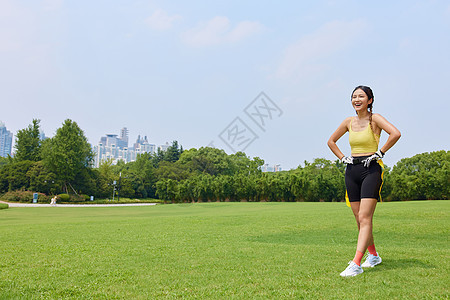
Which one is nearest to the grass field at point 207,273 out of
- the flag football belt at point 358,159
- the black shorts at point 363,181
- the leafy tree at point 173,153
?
the black shorts at point 363,181

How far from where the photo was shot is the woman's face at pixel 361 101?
4457 mm

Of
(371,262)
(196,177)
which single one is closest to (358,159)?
(371,262)

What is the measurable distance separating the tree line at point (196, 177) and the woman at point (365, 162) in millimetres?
26194

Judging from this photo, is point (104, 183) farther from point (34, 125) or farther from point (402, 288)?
point (402, 288)

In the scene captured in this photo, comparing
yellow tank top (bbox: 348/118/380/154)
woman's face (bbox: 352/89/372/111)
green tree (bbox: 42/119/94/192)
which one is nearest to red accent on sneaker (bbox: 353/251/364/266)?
yellow tank top (bbox: 348/118/380/154)

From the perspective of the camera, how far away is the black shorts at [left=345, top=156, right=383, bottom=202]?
4.14m

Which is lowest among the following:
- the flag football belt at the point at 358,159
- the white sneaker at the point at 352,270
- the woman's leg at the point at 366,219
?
the white sneaker at the point at 352,270

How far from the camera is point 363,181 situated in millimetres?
4230

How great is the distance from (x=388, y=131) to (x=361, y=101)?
1.79 feet

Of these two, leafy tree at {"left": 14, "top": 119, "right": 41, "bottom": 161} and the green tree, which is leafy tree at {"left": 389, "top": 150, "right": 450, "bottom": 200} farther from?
leafy tree at {"left": 14, "top": 119, "right": 41, "bottom": 161}

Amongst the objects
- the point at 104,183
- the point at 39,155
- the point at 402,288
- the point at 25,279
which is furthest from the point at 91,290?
the point at 39,155

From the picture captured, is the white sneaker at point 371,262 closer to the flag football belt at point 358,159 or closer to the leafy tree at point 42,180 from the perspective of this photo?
the flag football belt at point 358,159

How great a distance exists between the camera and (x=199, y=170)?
71188mm

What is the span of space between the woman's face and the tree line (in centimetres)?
2618
